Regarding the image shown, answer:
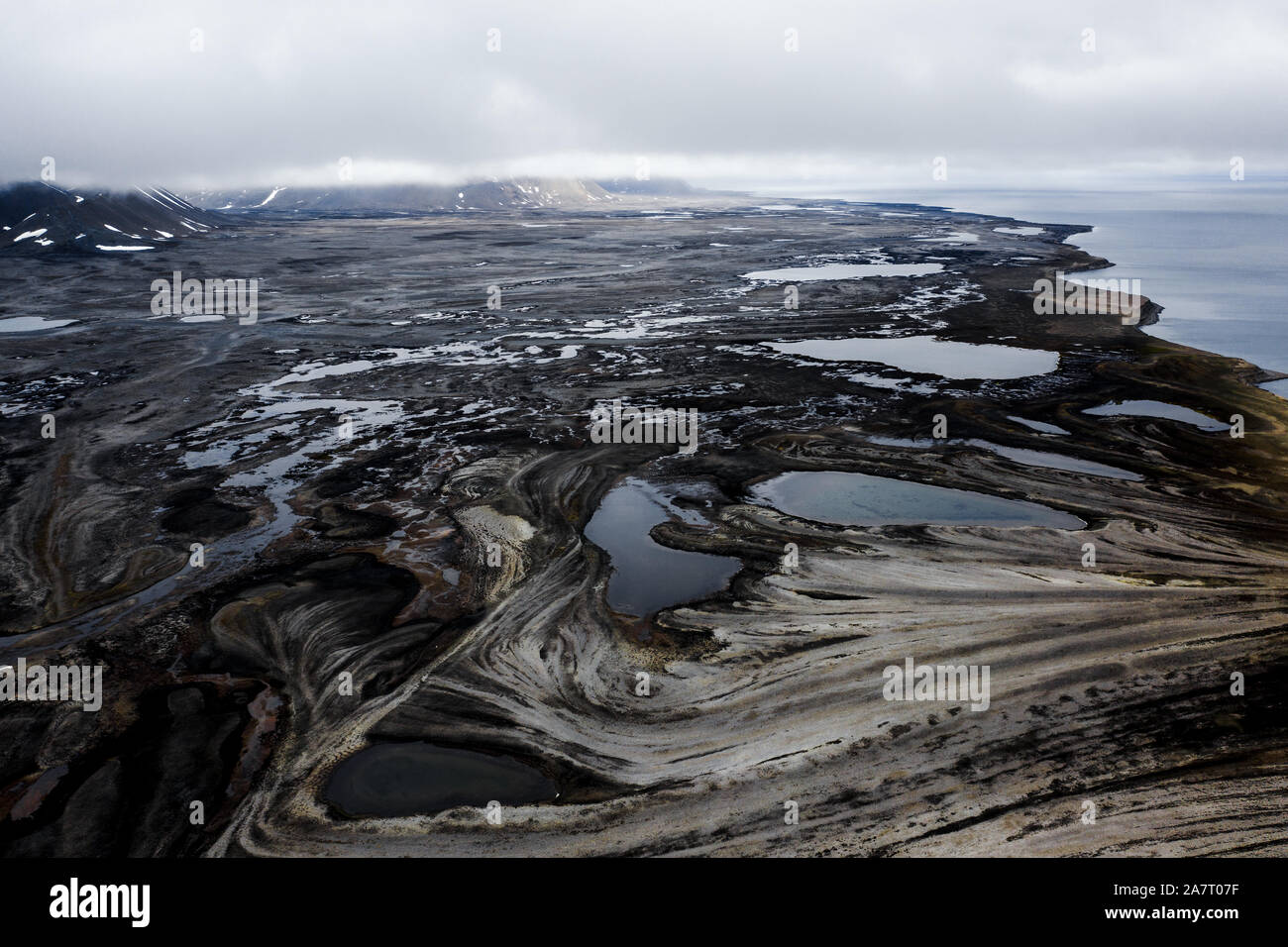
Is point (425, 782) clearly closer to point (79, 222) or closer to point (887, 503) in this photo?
point (887, 503)

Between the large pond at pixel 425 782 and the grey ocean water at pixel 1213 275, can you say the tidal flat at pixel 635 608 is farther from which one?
the grey ocean water at pixel 1213 275

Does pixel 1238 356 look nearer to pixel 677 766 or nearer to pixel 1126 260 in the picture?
pixel 677 766

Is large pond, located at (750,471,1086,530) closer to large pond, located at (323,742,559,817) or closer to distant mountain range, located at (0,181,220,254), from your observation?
large pond, located at (323,742,559,817)

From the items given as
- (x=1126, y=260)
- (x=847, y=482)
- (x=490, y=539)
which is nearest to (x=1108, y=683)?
(x=847, y=482)

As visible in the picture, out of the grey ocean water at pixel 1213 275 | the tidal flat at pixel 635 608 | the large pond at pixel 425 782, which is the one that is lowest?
the large pond at pixel 425 782

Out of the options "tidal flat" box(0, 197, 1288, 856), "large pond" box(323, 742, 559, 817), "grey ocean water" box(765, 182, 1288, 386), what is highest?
"grey ocean water" box(765, 182, 1288, 386)

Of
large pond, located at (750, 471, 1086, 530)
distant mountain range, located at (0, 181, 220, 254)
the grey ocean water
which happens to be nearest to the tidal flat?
large pond, located at (750, 471, 1086, 530)

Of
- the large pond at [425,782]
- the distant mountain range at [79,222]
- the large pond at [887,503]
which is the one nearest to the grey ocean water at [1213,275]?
the large pond at [887,503]
